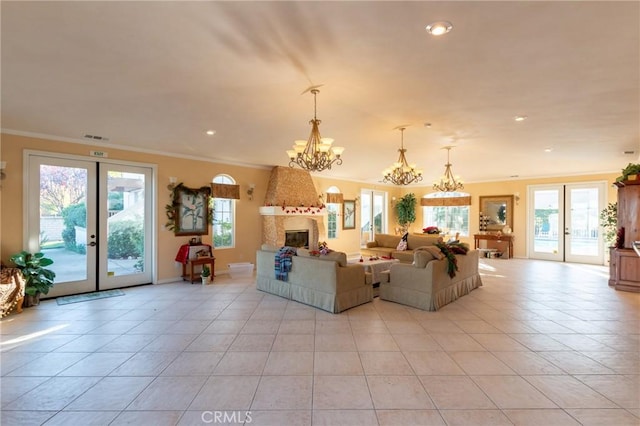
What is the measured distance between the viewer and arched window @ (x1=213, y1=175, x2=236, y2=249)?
7.28 metres

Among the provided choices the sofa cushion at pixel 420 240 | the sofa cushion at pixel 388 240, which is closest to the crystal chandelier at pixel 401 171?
the sofa cushion at pixel 420 240

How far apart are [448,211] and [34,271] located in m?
11.7

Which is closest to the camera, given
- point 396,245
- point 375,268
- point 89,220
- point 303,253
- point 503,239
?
point 303,253

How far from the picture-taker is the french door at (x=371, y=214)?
11195 mm

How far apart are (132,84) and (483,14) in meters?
3.40

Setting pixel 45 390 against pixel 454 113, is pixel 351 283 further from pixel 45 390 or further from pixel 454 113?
pixel 45 390

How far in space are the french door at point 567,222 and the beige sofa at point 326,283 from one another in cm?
777

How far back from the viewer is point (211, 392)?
251 centimetres

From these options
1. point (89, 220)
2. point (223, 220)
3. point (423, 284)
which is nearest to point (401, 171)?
point (423, 284)

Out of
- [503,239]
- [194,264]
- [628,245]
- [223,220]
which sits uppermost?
[223,220]

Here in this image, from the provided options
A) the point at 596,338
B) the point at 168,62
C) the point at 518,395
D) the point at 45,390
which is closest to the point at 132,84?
the point at 168,62

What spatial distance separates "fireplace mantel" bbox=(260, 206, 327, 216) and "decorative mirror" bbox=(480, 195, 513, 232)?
19.8 ft

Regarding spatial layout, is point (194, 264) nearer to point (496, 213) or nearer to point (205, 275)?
point (205, 275)

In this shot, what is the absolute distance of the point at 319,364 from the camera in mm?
2955
